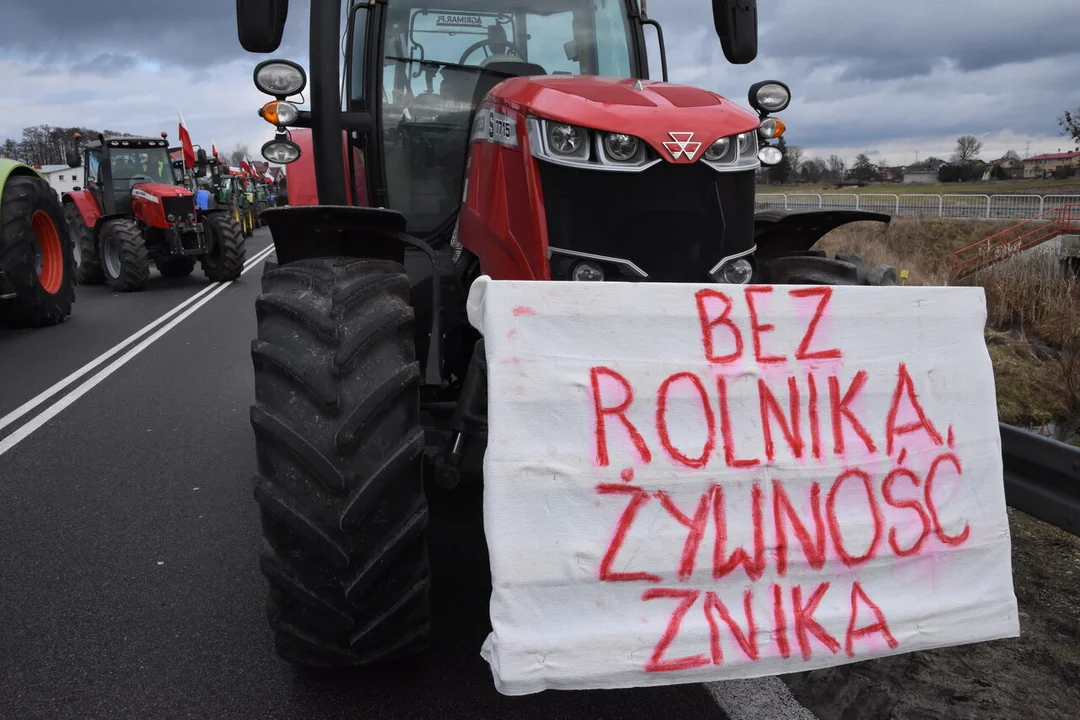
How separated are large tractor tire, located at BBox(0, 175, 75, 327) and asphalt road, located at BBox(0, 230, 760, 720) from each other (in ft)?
13.0

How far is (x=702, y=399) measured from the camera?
7.57 feet

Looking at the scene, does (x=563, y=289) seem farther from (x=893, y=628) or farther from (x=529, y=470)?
(x=893, y=628)

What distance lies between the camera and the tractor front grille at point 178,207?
15312 millimetres

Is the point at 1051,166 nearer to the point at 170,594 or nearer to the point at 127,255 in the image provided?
the point at 127,255

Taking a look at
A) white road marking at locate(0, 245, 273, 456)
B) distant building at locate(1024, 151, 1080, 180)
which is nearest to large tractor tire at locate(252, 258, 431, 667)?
white road marking at locate(0, 245, 273, 456)

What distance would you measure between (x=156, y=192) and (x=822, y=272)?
1452 cm

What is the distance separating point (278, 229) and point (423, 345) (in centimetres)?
85

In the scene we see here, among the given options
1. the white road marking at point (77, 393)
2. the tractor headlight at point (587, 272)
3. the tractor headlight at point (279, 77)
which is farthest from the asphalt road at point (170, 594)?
the tractor headlight at point (279, 77)

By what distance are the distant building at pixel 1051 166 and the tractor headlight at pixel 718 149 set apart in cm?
4621

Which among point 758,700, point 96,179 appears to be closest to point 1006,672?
point 758,700

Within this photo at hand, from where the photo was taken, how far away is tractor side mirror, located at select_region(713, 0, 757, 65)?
11.7ft

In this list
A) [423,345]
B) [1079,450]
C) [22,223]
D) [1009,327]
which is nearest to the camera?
[1079,450]

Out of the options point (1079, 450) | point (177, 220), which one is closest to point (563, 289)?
point (1079, 450)

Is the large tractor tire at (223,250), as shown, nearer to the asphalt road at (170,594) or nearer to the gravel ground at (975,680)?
the asphalt road at (170,594)
